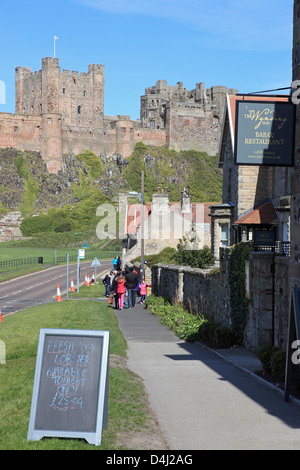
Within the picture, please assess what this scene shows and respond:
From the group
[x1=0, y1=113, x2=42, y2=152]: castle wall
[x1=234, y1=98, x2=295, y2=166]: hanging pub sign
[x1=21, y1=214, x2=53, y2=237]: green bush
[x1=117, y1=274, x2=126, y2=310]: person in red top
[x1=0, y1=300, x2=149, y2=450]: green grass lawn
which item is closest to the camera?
[x1=0, y1=300, x2=149, y2=450]: green grass lawn

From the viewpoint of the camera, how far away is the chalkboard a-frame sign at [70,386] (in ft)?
23.9

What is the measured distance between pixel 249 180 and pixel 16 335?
13.8m

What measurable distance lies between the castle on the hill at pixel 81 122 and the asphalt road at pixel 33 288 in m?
63.0

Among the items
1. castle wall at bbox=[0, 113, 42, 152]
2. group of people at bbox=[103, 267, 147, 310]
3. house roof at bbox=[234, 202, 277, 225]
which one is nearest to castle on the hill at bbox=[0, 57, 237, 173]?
castle wall at bbox=[0, 113, 42, 152]

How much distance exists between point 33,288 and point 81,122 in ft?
305

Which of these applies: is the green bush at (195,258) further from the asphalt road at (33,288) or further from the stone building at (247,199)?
the asphalt road at (33,288)

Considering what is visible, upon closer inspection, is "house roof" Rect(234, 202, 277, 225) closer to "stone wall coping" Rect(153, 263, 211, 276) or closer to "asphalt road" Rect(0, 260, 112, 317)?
"stone wall coping" Rect(153, 263, 211, 276)

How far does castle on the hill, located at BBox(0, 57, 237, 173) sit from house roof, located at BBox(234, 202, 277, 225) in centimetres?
10269

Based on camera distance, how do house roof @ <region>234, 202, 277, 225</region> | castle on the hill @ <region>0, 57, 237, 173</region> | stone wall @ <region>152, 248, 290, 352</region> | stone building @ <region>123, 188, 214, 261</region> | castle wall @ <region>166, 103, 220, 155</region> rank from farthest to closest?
castle wall @ <region>166, 103, 220, 155</region>
castle on the hill @ <region>0, 57, 237, 173</region>
stone building @ <region>123, 188, 214, 261</region>
house roof @ <region>234, 202, 277, 225</region>
stone wall @ <region>152, 248, 290, 352</region>

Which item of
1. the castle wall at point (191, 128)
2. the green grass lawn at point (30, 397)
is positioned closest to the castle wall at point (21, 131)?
the castle wall at point (191, 128)

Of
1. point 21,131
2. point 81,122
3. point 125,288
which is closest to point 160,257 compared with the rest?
point 125,288

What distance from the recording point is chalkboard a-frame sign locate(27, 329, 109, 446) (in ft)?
23.9

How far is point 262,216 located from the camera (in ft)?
83.3

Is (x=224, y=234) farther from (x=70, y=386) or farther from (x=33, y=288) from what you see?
(x=70, y=386)
